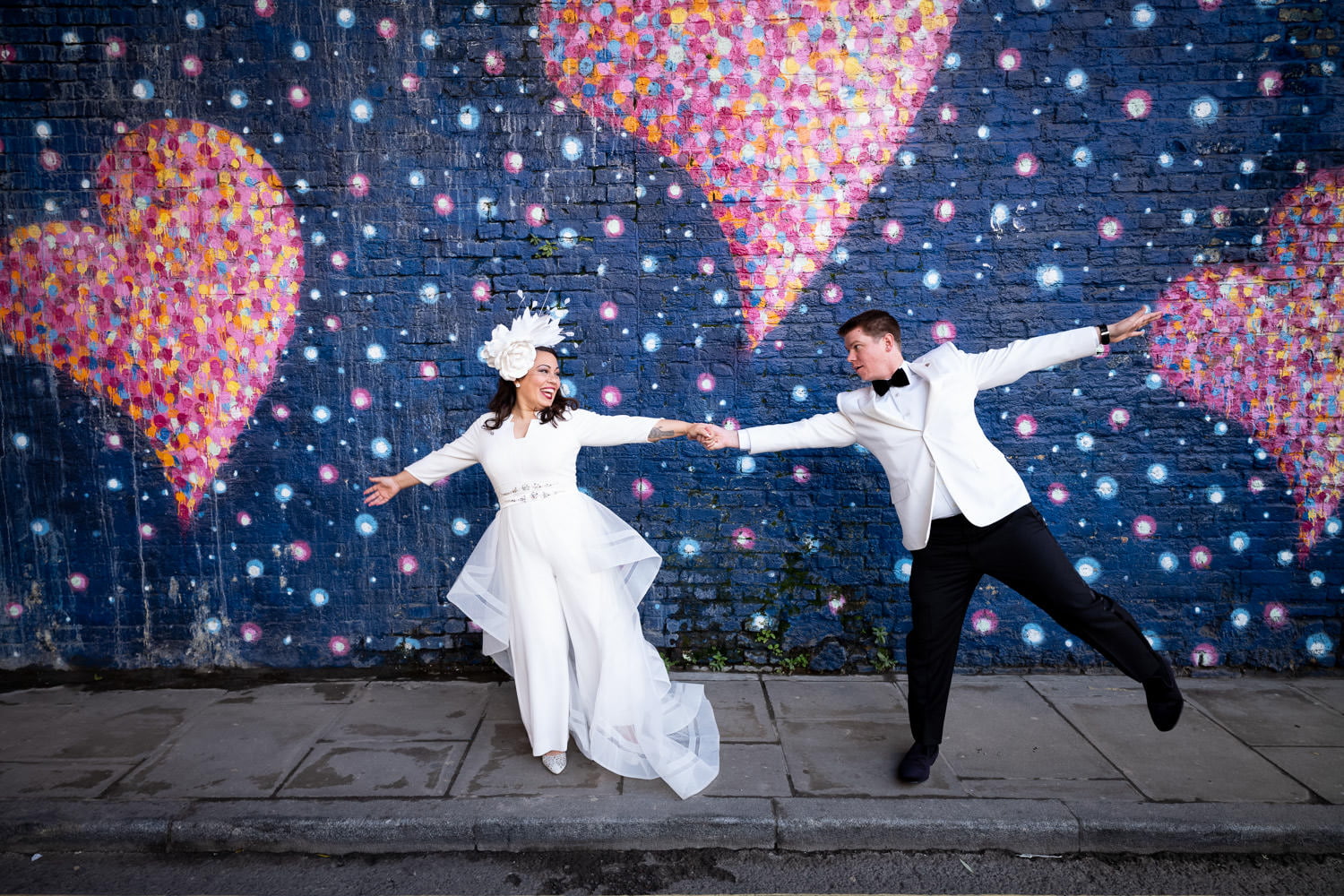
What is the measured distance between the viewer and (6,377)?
5.29 m

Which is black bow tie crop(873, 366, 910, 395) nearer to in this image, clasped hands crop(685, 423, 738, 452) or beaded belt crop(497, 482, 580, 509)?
clasped hands crop(685, 423, 738, 452)

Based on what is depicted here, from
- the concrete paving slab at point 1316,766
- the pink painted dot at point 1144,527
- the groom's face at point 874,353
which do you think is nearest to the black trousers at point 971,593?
the groom's face at point 874,353

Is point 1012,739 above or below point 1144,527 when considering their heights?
below

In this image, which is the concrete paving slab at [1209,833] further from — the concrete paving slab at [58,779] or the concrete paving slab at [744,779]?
the concrete paving slab at [58,779]

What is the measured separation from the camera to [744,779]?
386 centimetres

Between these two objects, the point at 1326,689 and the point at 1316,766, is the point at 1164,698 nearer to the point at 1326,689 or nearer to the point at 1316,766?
the point at 1316,766

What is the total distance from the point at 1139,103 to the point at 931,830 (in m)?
4.50

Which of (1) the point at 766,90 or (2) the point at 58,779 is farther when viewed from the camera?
(1) the point at 766,90

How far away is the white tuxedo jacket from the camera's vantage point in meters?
3.73

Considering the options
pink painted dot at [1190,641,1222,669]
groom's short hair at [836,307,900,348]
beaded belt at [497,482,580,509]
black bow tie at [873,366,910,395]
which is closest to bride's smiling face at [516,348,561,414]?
beaded belt at [497,482,580,509]

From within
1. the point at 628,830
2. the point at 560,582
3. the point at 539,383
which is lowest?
the point at 628,830

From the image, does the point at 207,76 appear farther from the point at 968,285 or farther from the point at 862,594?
the point at 862,594

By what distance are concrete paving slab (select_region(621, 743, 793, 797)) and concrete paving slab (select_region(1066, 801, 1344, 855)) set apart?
136 cm

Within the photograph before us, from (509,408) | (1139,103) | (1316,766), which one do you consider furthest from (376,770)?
(1139,103)
